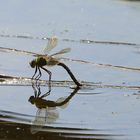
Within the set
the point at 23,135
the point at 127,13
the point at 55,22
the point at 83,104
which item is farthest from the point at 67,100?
the point at 127,13

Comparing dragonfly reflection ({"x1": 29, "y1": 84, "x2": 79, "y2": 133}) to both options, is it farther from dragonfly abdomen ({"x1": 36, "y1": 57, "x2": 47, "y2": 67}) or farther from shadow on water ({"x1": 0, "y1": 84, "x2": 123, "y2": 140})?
dragonfly abdomen ({"x1": 36, "y1": 57, "x2": 47, "y2": 67})

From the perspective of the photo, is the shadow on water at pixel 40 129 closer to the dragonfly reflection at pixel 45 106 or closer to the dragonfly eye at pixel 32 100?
the dragonfly reflection at pixel 45 106

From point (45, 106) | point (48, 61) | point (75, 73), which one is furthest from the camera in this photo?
point (75, 73)

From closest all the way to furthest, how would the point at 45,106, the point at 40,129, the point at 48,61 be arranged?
the point at 40,129 → the point at 45,106 → the point at 48,61

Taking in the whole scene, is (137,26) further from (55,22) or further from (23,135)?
(23,135)

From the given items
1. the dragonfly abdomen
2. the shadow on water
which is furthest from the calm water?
the dragonfly abdomen

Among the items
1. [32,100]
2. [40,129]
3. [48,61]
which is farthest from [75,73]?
[40,129]

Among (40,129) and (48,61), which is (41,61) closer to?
(48,61)

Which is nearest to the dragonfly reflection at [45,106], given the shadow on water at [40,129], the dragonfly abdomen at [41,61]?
the shadow on water at [40,129]
